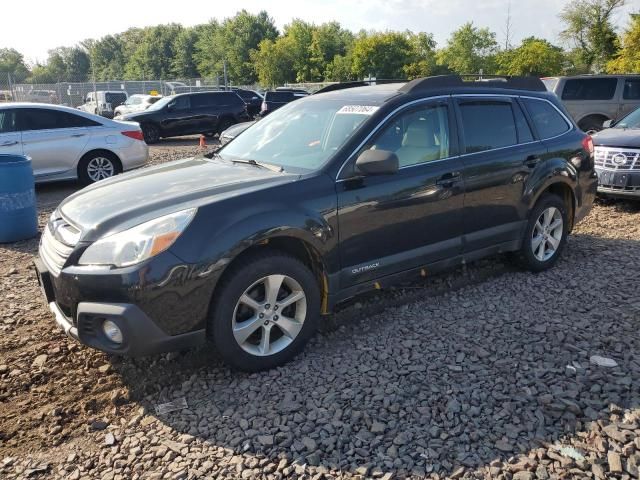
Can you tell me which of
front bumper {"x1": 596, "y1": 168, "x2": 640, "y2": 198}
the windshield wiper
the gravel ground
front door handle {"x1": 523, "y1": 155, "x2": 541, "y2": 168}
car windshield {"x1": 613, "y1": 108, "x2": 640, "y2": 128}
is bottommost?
the gravel ground

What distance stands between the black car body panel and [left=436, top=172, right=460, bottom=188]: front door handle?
16.0 meters

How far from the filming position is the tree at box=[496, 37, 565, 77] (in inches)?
1367

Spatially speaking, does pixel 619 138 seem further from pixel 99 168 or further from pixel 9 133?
pixel 9 133

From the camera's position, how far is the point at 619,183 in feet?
25.0

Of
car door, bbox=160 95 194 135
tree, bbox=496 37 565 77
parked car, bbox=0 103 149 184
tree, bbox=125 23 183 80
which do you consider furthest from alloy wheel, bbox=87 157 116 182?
tree, bbox=125 23 183 80

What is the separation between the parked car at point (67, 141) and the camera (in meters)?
8.88

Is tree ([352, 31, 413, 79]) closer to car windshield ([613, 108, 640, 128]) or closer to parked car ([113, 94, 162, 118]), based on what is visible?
parked car ([113, 94, 162, 118])

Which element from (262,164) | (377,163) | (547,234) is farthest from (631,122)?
(262,164)

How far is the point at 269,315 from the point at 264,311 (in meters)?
0.05

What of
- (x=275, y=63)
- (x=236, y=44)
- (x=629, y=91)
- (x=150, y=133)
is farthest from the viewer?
(x=236, y=44)

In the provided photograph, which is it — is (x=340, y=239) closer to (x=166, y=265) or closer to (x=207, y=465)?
(x=166, y=265)

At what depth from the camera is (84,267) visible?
10.2 feet

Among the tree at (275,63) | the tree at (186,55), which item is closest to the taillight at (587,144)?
the tree at (275,63)

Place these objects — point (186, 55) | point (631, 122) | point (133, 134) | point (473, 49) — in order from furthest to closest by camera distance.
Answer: point (186, 55) < point (473, 49) < point (133, 134) < point (631, 122)
